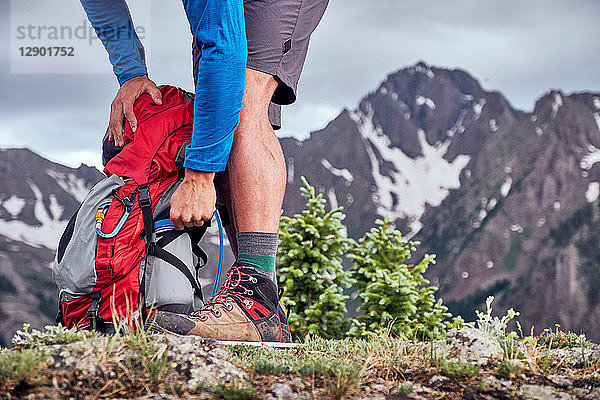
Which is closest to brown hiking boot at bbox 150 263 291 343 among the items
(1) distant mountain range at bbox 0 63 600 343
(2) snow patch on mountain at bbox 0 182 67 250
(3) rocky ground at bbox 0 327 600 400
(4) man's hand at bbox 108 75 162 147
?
(3) rocky ground at bbox 0 327 600 400

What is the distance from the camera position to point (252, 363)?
2.44 m

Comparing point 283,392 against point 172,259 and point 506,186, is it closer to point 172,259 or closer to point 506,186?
point 172,259

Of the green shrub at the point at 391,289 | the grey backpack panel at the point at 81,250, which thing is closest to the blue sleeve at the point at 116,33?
the grey backpack panel at the point at 81,250

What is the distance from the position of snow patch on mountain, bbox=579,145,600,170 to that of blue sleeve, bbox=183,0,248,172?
19816 cm

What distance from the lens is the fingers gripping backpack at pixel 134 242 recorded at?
10.2 ft

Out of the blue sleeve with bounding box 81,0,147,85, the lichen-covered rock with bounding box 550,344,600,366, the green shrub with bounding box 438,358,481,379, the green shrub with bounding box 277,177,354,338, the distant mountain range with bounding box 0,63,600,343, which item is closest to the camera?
the green shrub with bounding box 438,358,481,379

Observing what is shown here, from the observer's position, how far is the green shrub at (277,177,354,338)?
39.0 ft

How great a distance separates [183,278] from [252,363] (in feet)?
3.54

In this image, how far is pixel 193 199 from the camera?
3199mm

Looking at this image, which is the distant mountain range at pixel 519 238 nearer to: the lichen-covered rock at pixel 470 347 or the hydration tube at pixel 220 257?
the hydration tube at pixel 220 257

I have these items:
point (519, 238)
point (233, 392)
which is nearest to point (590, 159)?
point (519, 238)

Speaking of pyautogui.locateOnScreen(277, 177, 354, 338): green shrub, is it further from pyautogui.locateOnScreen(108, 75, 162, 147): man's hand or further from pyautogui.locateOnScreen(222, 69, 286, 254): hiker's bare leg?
pyautogui.locateOnScreen(222, 69, 286, 254): hiker's bare leg

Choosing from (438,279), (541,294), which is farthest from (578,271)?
(438,279)

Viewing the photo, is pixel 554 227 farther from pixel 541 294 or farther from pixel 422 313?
pixel 422 313
